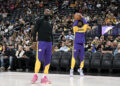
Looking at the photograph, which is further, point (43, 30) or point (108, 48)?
point (108, 48)

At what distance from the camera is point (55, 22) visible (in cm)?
1605

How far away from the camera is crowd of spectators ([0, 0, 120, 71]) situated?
38.2ft

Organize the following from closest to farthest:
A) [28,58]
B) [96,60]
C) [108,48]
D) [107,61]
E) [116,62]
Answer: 1. [116,62]
2. [107,61]
3. [96,60]
4. [108,48]
5. [28,58]

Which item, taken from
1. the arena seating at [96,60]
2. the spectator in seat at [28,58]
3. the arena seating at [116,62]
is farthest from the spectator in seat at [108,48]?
the spectator in seat at [28,58]

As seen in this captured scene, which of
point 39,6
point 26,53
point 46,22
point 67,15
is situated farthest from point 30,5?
point 46,22

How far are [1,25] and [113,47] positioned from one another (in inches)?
413

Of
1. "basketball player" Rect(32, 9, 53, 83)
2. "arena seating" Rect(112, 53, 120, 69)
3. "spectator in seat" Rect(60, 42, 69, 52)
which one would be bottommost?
"arena seating" Rect(112, 53, 120, 69)

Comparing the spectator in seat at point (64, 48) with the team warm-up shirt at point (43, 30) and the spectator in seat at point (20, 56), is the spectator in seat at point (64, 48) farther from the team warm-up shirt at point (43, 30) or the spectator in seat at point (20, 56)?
the team warm-up shirt at point (43, 30)

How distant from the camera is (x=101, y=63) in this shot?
1030cm

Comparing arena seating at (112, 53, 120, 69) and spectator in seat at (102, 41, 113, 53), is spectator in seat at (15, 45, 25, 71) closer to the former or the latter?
spectator in seat at (102, 41, 113, 53)

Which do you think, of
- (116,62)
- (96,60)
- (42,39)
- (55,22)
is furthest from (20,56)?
(42,39)

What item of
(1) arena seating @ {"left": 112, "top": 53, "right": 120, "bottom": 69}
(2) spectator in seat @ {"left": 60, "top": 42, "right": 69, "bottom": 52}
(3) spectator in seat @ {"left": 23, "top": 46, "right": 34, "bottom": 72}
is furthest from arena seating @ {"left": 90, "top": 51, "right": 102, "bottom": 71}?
(3) spectator in seat @ {"left": 23, "top": 46, "right": 34, "bottom": 72}

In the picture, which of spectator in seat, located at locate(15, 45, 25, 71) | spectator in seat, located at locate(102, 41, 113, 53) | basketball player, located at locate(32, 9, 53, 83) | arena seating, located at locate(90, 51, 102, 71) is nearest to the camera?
basketball player, located at locate(32, 9, 53, 83)

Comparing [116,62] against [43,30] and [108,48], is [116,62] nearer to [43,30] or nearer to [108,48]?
[108,48]
